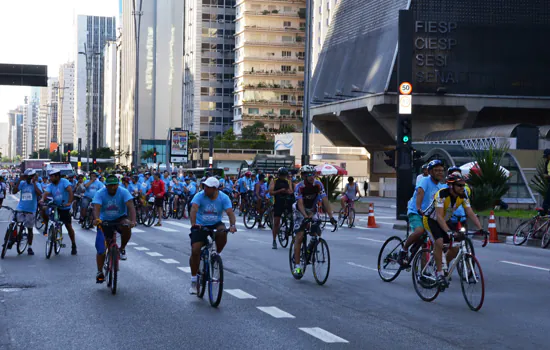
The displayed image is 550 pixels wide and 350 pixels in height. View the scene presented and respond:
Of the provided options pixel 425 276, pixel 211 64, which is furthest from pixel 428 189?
pixel 211 64

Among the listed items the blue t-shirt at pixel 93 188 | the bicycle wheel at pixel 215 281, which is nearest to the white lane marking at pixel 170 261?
the bicycle wheel at pixel 215 281

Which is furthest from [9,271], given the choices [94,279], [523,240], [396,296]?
[523,240]

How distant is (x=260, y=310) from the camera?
1048 cm

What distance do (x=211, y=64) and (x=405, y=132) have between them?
10451 cm

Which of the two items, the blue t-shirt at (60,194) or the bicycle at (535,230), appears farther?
the bicycle at (535,230)

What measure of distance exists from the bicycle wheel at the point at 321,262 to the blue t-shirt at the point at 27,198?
703cm

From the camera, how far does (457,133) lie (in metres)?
63.4

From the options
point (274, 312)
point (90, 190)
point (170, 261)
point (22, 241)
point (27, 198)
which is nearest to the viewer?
point (274, 312)

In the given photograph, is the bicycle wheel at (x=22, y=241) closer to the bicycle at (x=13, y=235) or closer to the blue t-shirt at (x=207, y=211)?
the bicycle at (x=13, y=235)

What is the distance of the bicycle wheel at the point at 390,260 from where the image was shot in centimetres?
1298

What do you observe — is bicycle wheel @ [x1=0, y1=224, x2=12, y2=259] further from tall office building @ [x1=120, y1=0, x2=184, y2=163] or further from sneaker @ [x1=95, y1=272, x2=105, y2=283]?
tall office building @ [x1=120, y1=0, x2=184, y2=163]

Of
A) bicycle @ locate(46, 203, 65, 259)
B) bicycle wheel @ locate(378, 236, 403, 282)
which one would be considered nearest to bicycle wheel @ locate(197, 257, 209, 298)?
bicycle wheel @ locate(378, 236, 403, 282)

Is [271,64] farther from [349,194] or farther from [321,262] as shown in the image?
[321,262]

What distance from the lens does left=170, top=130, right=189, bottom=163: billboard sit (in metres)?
59.6
